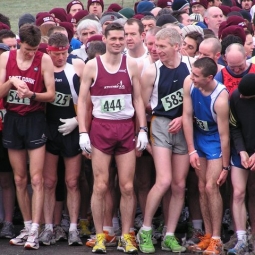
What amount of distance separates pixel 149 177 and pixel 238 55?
178cm

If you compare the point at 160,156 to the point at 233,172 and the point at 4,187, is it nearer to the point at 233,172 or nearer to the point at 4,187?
the point at 233,172

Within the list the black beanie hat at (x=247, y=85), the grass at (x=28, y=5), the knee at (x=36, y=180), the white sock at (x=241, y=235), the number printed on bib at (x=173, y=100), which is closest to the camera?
the black beanie hat at (x=247, y=85)

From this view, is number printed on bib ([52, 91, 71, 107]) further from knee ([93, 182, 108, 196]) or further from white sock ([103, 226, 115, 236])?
white sock ([103, 226, 115, 236])

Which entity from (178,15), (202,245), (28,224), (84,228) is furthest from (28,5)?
(202,245)

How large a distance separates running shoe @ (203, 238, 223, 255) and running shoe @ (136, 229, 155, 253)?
0.58 m

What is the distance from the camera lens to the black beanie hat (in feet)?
29.8

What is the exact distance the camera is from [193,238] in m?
9.97

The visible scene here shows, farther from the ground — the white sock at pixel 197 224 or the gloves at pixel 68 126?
the gloves at pixel 68 126

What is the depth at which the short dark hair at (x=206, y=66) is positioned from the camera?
9.31 m

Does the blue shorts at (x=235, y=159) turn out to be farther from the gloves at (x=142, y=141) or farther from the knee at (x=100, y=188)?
the knee at (x=100, y=188)

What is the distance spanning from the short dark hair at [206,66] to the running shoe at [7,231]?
9.45ft

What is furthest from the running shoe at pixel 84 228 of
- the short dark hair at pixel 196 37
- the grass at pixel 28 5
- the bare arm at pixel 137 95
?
the grass at pixel 28 5

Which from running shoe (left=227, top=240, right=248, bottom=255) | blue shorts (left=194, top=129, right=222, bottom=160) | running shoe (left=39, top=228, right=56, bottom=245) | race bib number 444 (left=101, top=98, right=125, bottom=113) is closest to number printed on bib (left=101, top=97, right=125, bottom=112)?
race bib number 444 (left=101, top=98, right=125, bottom=113)

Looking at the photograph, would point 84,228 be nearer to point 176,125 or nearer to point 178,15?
point 176,125
